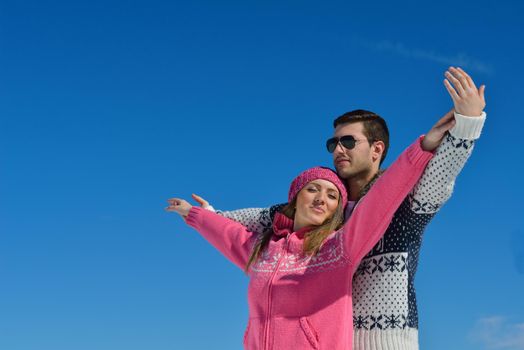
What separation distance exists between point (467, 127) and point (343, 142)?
180cm

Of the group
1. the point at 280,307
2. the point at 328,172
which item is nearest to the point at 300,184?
the point at 328,172

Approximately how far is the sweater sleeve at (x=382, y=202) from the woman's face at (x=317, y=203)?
551 mm

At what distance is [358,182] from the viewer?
6.57 m

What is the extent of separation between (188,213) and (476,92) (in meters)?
4.07

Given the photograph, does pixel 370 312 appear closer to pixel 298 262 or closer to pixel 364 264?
pixel 364 264

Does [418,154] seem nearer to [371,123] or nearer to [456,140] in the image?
[456,140]

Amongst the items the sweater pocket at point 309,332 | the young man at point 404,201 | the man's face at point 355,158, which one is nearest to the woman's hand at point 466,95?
the young man at point 404,201

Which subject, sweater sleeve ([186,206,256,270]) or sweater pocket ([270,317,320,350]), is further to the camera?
sweater sleeve ([186,206,256,270])

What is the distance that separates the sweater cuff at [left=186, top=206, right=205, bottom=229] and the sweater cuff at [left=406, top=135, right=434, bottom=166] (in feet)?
10.5

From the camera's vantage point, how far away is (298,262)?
601 cm

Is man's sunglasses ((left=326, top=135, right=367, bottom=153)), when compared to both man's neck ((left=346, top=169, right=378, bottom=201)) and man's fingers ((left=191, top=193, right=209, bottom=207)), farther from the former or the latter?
man's fingers ((left=191, top=193, right=209, bottom=207))

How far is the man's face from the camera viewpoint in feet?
21.3

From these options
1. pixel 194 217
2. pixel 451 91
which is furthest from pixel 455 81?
pixel 194 217

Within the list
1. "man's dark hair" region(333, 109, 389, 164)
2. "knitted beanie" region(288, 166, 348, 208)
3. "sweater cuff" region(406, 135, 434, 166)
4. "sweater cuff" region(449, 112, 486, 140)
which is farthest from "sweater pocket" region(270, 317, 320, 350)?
"sweater cuff" region(449, 112, 486, 140)
